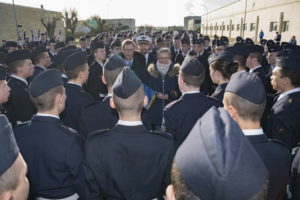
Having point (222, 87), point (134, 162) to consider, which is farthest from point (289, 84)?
point (134, 162)

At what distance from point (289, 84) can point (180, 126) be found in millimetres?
1851

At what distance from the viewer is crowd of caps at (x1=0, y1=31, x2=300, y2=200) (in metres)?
1.09

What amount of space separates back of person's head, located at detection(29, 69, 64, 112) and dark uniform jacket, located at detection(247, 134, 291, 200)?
2.13 m

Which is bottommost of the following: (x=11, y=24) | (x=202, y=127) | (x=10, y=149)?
(x=10, y=149)

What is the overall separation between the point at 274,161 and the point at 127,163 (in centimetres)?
129

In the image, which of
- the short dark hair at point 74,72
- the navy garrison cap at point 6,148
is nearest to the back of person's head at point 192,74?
the short dark hair at point 74,72

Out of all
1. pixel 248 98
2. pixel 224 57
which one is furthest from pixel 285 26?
pixel 248 98

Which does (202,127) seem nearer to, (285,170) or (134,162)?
(134,162)

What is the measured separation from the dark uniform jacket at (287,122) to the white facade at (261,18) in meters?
30.3

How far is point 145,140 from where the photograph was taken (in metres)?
2.29

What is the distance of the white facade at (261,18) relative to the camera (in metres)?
30.4

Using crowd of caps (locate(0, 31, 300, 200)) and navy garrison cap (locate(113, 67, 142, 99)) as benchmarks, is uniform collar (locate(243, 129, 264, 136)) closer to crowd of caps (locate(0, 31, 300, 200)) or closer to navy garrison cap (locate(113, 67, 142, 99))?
crowd of caps (locate(0, 31, 300, 200))

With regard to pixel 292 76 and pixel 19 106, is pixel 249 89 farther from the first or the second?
pixel 19 106

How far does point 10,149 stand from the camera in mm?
1394
